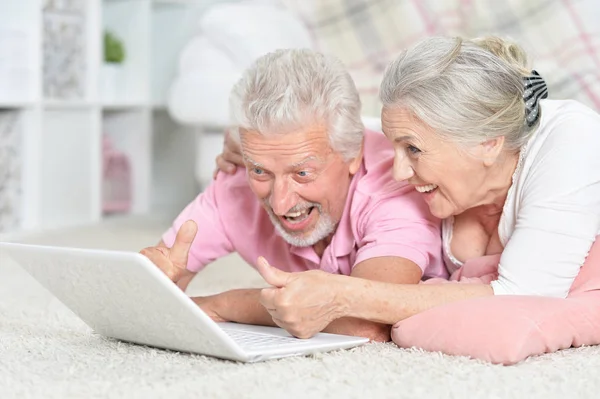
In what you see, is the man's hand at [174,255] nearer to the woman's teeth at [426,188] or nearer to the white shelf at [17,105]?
the woman's teeth at [426,188]

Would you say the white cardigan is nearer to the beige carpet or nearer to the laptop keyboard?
the beige carpet

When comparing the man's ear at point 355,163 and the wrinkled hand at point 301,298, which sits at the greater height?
the man's ear at point 355,163

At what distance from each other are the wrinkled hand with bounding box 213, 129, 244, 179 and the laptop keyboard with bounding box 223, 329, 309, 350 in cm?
44

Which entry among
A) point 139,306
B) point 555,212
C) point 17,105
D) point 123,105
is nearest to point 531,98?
point 555,212

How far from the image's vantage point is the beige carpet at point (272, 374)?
145cm

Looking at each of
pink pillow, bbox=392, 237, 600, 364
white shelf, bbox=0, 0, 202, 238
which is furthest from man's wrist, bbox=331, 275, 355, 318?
white shelf, bbox=0, 0, 202, 238

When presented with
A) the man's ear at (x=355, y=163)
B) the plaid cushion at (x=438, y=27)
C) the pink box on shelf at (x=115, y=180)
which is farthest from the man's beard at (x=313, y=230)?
the pink box on shelf at (x=115, y=180)

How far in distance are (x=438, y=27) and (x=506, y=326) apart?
235 cm

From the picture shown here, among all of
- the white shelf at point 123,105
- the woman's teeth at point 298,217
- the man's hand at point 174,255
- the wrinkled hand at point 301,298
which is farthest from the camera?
the white shelf at point 123,105

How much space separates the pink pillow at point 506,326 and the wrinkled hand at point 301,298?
15 cm

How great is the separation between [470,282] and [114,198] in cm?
299

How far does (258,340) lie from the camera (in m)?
1.73

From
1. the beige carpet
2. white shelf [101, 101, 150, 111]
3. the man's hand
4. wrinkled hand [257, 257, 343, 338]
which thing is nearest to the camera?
the beige carpet

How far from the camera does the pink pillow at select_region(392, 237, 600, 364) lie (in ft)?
5.43
